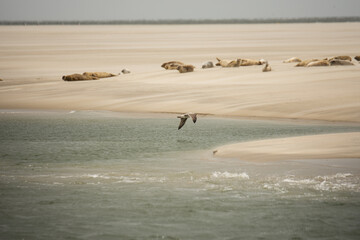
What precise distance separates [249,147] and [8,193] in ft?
14.6

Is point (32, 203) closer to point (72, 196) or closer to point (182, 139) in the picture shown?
point (72, 196)

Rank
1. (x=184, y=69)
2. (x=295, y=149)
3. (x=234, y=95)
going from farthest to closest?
(x=184, y=69) < (x=234, y=95) < (x=295, y=149)

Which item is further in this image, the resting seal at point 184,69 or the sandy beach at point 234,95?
the resting seal at point 184,69

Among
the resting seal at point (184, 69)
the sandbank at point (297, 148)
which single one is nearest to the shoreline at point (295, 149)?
the sandbank at point (297, 148)

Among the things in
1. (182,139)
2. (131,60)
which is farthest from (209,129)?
(131,60)

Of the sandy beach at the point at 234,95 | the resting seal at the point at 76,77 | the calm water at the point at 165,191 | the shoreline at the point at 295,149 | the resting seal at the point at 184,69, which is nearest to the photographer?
the calm water at the point at 165,191

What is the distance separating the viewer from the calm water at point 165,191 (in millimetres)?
7664

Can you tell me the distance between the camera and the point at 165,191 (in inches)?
362

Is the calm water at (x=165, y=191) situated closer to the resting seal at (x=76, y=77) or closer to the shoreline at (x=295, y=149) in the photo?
the shoreline at (x=295, y=149)

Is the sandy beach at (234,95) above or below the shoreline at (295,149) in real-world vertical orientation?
above

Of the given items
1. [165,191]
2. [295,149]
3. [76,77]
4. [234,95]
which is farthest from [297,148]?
[76,77]

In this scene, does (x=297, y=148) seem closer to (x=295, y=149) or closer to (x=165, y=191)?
(x=295, y=149)

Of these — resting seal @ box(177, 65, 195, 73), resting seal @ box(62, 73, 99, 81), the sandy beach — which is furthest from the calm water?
resting seal @ box(177, 65, 195, 73)

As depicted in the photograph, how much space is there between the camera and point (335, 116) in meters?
16.0
